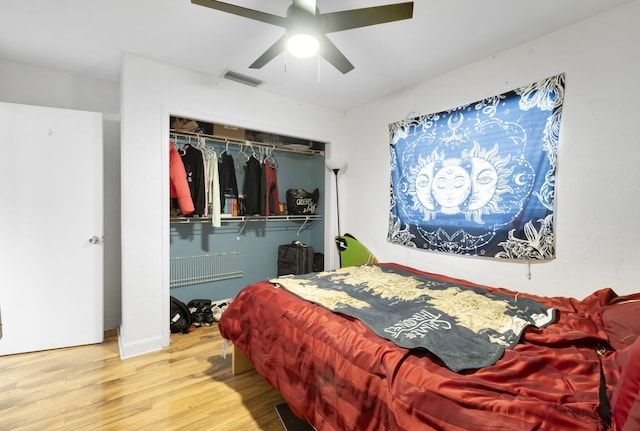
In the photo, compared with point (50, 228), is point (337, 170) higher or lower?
higher

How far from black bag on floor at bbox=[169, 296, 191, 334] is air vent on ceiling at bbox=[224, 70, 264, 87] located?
2.29m

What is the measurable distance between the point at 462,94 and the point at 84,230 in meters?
3.57

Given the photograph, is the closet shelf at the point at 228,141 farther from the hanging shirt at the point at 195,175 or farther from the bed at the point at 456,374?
the bed at the point at 456,374

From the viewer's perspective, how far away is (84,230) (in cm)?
262

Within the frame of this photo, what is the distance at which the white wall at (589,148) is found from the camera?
178 centimetres

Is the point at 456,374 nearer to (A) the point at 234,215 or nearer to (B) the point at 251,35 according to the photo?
(B) the point at 251,35

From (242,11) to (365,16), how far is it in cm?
64

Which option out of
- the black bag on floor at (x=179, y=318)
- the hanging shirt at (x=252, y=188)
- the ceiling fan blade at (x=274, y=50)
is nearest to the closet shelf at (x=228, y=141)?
the hanging shirt at (x=252, y=188)

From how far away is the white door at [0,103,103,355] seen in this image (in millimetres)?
2398

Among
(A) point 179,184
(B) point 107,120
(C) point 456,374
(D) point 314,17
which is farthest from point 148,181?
(C) point 456,374

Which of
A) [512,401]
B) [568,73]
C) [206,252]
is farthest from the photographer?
[206,252]

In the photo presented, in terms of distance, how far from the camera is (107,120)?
9.71 ft

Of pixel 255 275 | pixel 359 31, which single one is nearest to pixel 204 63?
pixel 359 31

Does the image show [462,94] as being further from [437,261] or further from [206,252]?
[206,252]
